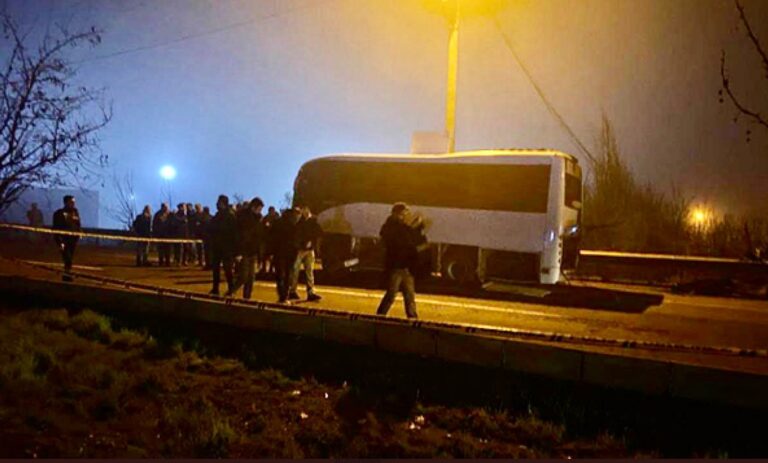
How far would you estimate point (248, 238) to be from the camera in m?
11.3

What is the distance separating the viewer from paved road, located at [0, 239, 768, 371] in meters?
9.94

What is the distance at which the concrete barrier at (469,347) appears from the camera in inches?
241

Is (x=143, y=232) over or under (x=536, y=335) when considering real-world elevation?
over

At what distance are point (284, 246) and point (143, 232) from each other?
9.93m

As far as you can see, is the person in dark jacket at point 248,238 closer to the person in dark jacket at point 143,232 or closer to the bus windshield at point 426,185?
the bus windshield at point 426,185

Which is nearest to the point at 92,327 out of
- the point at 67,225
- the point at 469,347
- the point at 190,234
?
the point at 67,225

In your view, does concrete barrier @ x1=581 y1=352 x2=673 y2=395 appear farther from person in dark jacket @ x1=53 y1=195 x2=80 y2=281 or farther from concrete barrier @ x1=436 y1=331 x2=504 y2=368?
person in dark jacket @ x1=53 y1=195 x2=80 y2=281

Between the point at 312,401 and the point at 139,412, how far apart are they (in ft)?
5.82

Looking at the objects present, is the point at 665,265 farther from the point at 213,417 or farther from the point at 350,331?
the point at 213,417

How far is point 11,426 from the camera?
6.10m

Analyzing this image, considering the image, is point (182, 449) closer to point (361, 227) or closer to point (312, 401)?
point (312, 401)

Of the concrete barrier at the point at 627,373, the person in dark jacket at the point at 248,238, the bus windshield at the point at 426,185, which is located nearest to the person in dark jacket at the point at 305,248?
the person in dark jacket at the point at 248,238

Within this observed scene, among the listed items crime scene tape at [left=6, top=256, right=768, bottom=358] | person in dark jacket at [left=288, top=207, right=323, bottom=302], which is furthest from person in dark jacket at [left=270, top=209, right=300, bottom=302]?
crime scene tape at [left=6, top=256, right=768, bottom=358]

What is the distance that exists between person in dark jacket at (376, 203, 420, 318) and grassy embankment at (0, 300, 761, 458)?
142 centimetres
